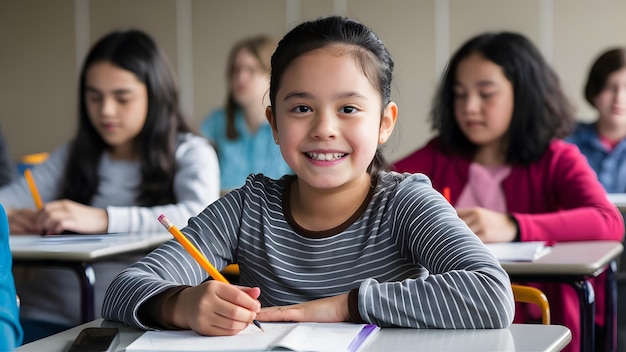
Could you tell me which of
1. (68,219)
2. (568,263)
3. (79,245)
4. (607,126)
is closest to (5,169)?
(68,219)

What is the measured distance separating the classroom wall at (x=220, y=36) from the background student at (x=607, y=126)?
3.63ft

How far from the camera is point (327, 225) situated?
1642 mm

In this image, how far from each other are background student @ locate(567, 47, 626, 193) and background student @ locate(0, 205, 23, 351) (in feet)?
10.9

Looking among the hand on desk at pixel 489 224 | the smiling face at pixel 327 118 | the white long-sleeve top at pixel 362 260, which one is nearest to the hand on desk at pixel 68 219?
the hand on desk at pixel 489 224

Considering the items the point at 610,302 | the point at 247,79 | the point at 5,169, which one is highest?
the point at 247,79

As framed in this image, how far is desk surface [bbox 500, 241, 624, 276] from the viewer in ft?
7.07

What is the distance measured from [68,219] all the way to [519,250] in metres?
1.28

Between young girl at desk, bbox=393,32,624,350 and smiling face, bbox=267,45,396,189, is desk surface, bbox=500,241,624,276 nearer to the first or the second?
young girl at desk, bbox=393,32,624,350

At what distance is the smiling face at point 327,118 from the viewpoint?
62.0 inches

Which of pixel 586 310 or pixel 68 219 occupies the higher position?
pixel 68 219

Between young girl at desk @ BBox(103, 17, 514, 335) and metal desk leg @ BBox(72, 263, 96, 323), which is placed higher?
young girl at desk @ BBox(103, 17, 514, 335)

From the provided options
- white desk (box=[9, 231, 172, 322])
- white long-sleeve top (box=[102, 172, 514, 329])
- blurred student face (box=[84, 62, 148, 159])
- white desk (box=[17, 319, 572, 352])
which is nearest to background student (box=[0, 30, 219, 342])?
blurred student face (box=[84, 62, 148, 159])

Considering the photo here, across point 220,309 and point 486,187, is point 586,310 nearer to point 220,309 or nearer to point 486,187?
point 486,187

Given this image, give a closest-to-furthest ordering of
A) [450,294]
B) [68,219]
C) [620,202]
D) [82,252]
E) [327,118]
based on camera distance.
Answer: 1. [450,294]
2. [327,118]
3. [82,252]
4. [68,219]
5. [620,202]
